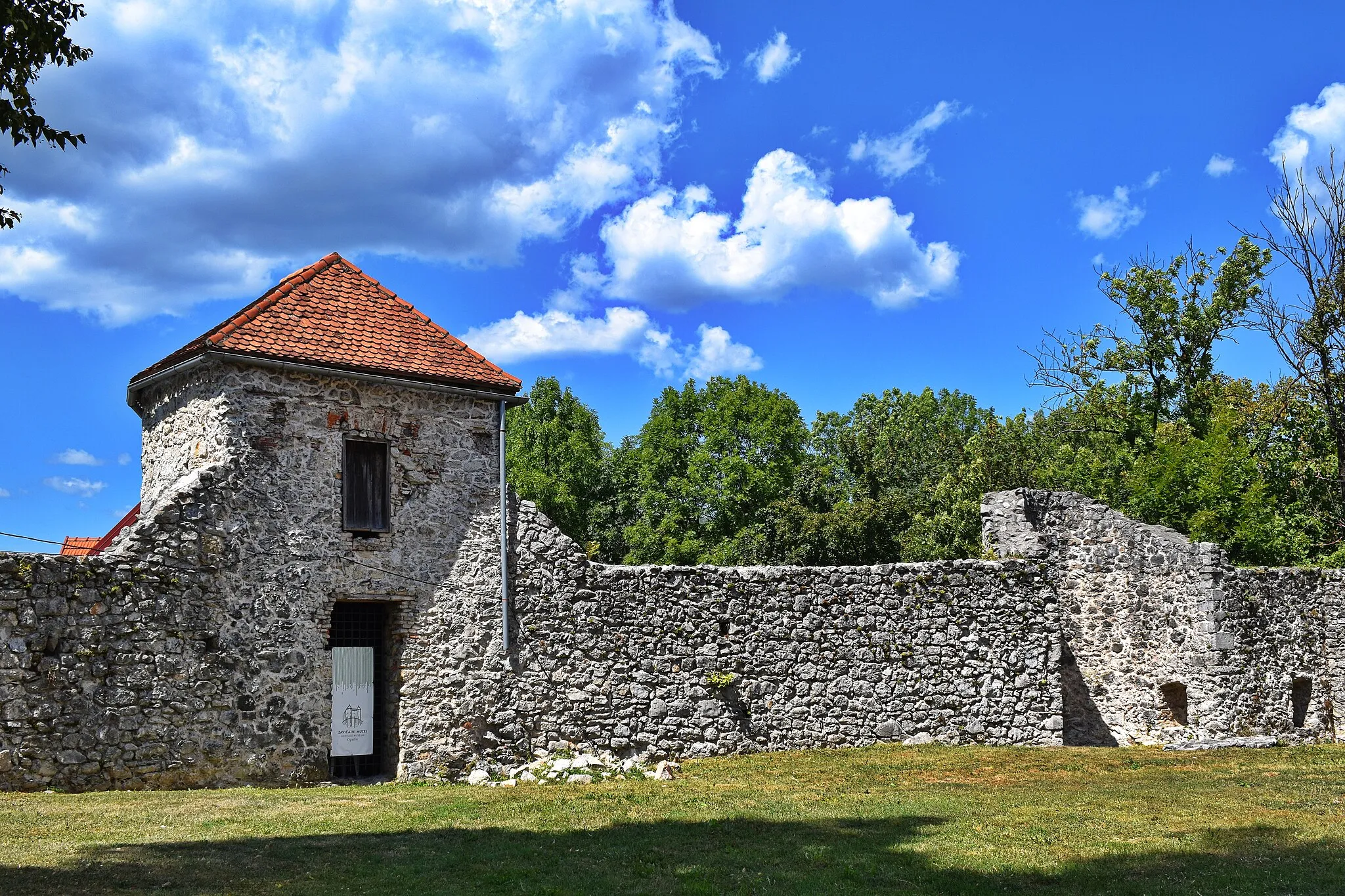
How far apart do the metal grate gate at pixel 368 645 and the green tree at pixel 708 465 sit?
27.4m

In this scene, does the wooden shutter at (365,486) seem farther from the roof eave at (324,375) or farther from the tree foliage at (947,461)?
the tree foliage at (947,461)

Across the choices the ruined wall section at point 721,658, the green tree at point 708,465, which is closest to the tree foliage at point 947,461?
the green tree at point 708,465

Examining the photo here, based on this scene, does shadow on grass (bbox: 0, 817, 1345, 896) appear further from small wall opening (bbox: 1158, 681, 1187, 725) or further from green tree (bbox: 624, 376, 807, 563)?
green tree (bbox: 624, 376, 807, 563)

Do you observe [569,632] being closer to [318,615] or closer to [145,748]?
[318,615]

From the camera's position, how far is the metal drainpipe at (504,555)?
53.4 ft

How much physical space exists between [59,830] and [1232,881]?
9.72m

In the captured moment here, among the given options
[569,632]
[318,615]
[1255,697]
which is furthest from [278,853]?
[1255,697]

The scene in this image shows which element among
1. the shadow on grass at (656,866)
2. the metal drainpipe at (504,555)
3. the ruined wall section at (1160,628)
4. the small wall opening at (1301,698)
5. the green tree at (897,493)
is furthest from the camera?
the green tree at (897,493)

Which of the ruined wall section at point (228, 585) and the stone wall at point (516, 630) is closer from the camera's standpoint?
the ruined wall section at point (228, 585)

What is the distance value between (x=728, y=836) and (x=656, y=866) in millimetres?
1536


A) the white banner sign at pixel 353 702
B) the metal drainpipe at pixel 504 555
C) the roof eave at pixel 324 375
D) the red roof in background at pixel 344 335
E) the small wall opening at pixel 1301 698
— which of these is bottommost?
the small wall opening at pixel 1301 698

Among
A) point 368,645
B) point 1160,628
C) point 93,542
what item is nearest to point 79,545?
point 93,542

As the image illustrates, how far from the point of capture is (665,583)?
55.6 ft

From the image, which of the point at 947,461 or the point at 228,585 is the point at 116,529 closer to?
the point at 228,585
